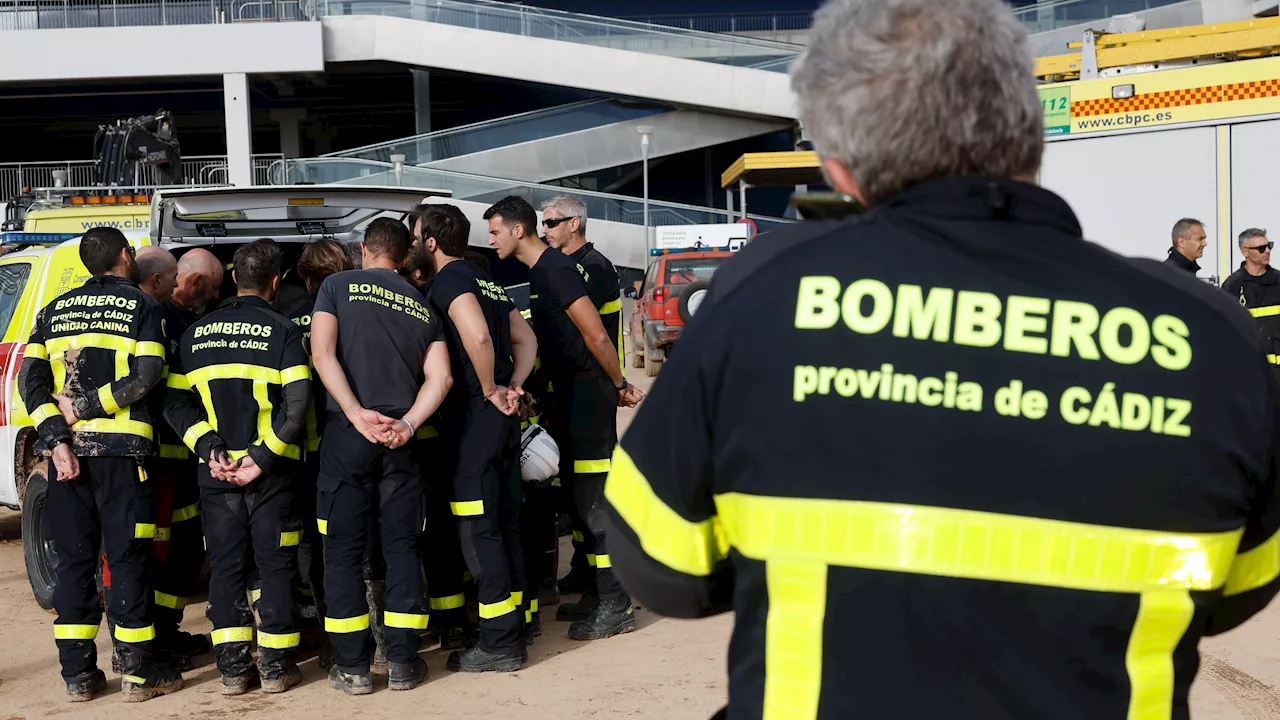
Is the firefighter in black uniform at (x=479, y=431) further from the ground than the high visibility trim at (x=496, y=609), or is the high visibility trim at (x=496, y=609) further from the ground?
the firefighter in black uniform at (x=479, y=431)

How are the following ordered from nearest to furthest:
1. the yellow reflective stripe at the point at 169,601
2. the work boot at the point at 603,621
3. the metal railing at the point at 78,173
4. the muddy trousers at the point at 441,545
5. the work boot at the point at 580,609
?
the muddy trousers at the point at 441,545 < the yellow reflective stripe at the point at 169,601 < the work boot at the point at 603,621 < the work boot at the point at 580,609 < the metal railing at the point at 78,173

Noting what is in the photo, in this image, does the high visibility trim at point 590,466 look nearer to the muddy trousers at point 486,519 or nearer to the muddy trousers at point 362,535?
the muddy trousers at point 486,519

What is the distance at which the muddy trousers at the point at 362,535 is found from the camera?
17.9ft

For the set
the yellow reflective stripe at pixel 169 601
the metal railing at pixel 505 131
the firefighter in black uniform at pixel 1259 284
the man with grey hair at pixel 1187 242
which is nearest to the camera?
the yellow reflective stripe at pixel 169 601

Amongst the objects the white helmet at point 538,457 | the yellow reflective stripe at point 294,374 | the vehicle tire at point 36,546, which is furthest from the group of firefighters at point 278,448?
the vehicle tire at point 36,546

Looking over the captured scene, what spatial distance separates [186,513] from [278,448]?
0.98 m

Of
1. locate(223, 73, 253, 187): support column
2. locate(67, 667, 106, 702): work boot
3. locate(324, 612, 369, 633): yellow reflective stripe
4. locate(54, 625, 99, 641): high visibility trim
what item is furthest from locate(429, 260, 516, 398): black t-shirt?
locate(223, 73, 253, 187): support column

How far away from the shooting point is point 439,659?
6148mm

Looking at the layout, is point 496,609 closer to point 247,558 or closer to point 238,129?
point 247,558

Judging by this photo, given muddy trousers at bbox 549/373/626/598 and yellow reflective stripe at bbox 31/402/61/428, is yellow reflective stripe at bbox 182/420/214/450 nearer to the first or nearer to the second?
yellow reflective stripe at bbox 31/402/61/428

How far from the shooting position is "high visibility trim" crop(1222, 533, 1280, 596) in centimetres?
166

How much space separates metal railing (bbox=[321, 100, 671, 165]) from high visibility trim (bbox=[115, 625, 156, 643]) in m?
22.6

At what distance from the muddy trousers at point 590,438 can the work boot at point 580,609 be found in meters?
0.15

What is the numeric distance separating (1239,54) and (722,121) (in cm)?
2304
